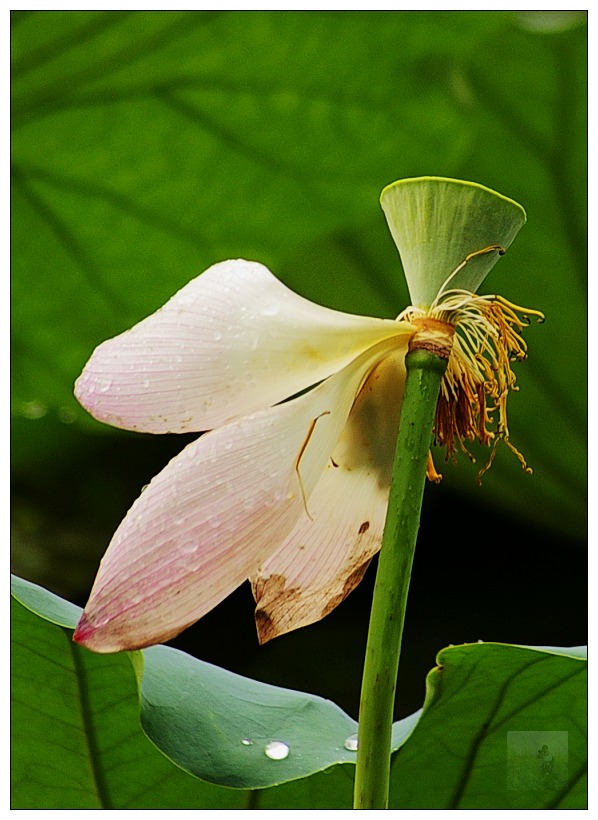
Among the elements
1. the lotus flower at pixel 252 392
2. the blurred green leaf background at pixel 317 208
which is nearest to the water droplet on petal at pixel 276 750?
the lotus flower at pixel 252 392

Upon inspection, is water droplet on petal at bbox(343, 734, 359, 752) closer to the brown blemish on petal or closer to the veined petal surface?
the brown blemish on petal

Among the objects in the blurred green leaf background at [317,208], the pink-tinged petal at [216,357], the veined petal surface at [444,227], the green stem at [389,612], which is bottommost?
the green stem at [389,612]

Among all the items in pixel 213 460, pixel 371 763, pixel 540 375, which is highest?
pixel 540 375

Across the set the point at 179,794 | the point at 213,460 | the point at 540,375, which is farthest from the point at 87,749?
the point at 540,375

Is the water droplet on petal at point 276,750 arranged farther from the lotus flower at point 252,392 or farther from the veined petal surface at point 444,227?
the veined petal surface at point 444,227

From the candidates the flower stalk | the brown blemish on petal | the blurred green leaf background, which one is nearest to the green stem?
the flower stalk
